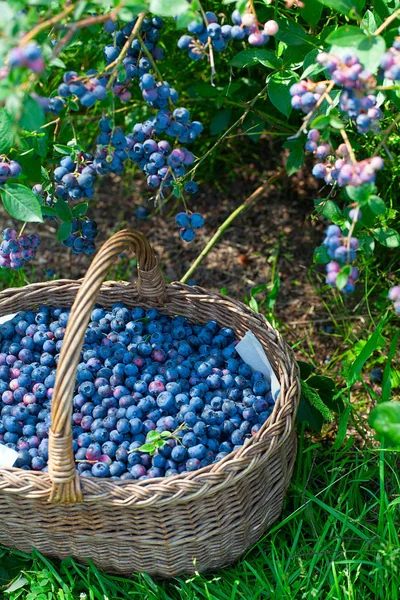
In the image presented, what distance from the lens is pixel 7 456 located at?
1.65m

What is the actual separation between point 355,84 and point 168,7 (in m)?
0.34

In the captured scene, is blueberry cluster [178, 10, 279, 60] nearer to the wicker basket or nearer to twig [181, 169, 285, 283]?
the wicker basket

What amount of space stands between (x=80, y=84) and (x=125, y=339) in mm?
757

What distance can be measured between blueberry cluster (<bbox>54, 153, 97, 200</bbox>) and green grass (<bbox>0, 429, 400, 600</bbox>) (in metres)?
0.87

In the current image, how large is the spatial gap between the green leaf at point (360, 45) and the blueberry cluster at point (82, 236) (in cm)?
78

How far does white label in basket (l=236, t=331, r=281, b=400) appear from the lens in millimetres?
1859

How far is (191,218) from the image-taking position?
176cm

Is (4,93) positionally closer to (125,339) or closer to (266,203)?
(125,339)


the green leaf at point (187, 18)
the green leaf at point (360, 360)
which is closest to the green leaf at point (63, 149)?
the green leaf at point (187, 18)

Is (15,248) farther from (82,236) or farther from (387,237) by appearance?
(387,237)

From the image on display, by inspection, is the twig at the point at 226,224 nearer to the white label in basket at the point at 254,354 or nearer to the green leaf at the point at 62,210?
the white label in basket at the point at 254,354

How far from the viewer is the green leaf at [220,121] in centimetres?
253

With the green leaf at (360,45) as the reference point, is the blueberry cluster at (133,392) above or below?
below

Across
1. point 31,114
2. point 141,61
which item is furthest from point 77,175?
point 31,114
